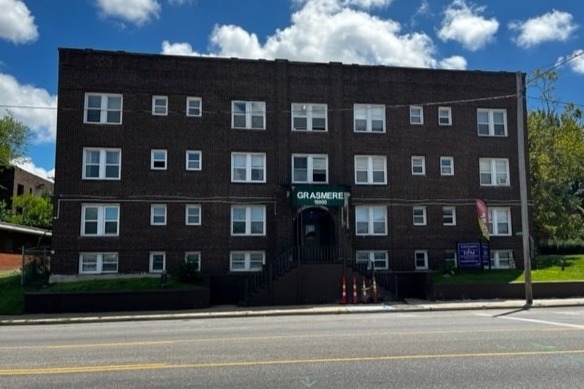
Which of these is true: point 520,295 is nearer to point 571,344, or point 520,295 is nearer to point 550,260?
point 550,260

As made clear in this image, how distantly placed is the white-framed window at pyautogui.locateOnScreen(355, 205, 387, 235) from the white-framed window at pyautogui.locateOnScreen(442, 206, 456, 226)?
3.27 metres

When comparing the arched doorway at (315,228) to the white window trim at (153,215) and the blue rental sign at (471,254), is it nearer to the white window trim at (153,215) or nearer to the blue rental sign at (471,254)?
the blue rental sign at (471,254)

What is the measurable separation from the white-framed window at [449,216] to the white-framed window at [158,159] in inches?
587

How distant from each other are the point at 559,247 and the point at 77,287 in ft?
109

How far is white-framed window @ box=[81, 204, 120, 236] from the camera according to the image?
85.4 feet

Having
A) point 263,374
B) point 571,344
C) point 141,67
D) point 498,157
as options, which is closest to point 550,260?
point 498,157

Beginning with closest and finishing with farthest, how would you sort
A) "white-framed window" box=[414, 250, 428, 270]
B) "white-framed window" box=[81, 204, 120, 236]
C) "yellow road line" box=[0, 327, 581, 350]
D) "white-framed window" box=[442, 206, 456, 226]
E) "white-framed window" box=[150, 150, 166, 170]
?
"yellow road line" box=[0, 327, 581, 350] < "white-framed window" box=[81, 204, 120, 236] < "white-framed window" box=[150, 150, 166, 170] < "white-framed window" box=[414, 250, 428, 270] < "white-framed window" box=[442, 206, 456, 226]

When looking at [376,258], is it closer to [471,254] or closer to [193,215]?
[471,254]

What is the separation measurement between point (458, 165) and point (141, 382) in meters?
25.0

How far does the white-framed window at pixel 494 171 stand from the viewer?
1158 inches

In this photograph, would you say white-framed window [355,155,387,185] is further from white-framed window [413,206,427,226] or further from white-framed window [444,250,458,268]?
white-framed window [444,250,458,268]

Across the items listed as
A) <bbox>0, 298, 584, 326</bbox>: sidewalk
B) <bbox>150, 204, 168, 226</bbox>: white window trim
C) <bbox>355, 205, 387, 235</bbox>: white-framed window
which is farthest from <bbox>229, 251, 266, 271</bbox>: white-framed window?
<bbox>355, 205, 387, 235</bbox>: white-framed window

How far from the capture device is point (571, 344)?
32.2ft

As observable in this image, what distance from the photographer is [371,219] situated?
2811 centimetres
